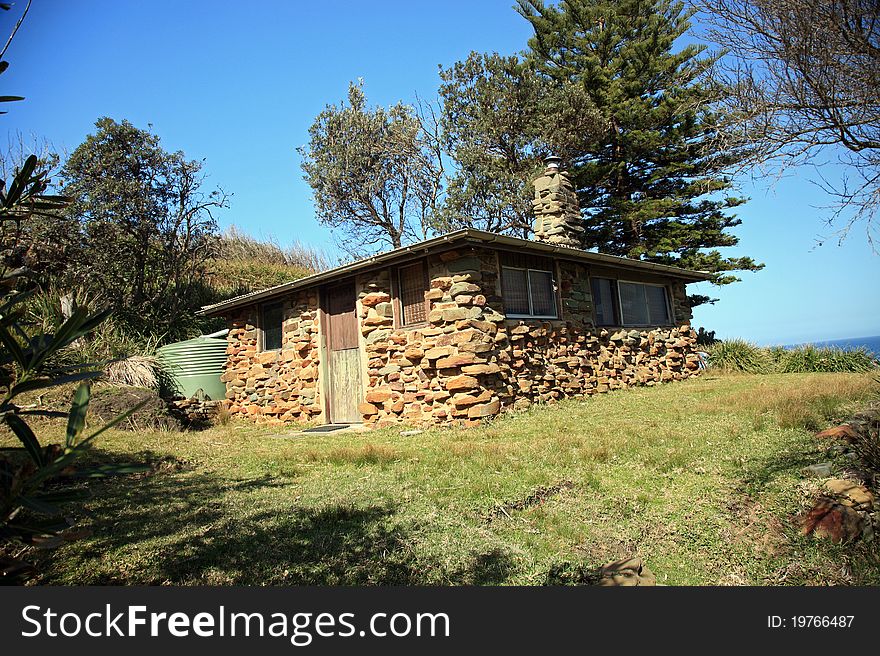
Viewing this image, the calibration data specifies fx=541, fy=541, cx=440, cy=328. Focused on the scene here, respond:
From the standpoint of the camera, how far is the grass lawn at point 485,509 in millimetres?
3539

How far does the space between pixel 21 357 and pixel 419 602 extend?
2017 millimetres

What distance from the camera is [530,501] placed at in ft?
15.9

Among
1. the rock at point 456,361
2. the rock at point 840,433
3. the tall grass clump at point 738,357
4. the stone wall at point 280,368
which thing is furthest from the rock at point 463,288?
the tall grass clump at point 738,357

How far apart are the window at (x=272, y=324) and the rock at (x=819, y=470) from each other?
1026cm

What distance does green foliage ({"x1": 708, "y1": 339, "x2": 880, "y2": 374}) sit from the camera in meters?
15.3

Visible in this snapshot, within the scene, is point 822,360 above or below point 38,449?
below

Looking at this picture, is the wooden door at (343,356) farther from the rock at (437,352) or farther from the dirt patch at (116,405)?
the dirt patch at (116,405)

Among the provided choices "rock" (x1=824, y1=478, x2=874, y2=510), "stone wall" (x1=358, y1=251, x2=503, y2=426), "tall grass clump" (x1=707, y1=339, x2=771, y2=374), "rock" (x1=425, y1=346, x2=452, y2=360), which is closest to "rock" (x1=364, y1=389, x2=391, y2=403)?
"stone wall" (x1=358, y1=251, x2=503, y2=426)

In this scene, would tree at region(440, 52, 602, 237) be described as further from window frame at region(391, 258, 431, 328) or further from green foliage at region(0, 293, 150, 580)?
green foliage at region(0, 293, 150, 580)

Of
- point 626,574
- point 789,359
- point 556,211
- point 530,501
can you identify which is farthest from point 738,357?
point 626,574

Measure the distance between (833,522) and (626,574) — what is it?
1.76m

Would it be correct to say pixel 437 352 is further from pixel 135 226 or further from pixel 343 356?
pixel 135 226

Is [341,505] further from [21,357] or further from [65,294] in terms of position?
[65,294]

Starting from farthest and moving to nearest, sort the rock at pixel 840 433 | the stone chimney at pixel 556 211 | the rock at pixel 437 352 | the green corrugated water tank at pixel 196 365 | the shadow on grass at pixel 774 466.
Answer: the stone chimney at pixel 556 211 → the green corrugated water tank at pixel 196 365 → the rock at pixel 437 352 → the rock at pixel 840 433 → the shadow on grass at pixel 774 466
